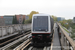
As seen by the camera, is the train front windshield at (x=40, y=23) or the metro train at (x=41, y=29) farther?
the train front windshield at (x=40, y=23)

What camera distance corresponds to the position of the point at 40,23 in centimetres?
1039

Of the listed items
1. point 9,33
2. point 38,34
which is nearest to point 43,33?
point 38,34

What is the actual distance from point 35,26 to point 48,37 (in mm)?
1435

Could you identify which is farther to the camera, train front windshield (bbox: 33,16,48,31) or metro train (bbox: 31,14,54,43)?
train front windshield (bbox: 33,16,48,31)

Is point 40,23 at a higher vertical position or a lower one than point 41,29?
higher

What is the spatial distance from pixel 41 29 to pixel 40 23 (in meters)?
0.54

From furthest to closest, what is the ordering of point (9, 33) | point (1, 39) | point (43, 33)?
1. point (9, 33)
2. point (1, 39)
3. point (43, 33)

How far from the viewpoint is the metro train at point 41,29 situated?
33.3 ft

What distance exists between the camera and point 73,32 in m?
7.78

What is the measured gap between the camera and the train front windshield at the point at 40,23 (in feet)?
33.6

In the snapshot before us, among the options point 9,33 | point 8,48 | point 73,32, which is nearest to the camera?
point 73,32

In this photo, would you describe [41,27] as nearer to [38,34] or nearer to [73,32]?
[38,34]

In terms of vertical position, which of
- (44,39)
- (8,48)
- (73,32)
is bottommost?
(8,48)

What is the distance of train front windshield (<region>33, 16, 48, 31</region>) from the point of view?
1025cm
